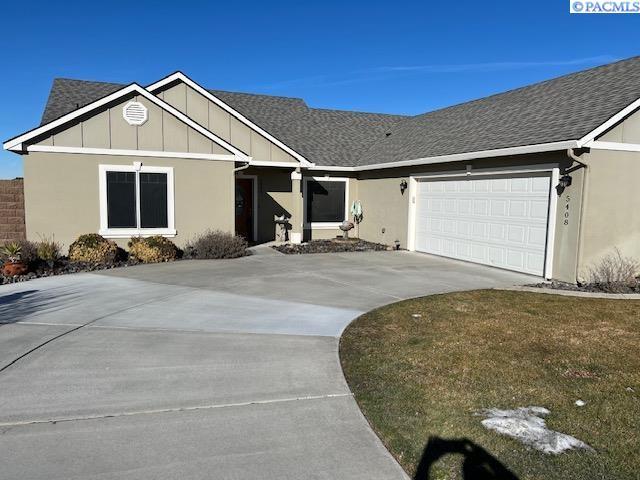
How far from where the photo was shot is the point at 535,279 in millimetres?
10773

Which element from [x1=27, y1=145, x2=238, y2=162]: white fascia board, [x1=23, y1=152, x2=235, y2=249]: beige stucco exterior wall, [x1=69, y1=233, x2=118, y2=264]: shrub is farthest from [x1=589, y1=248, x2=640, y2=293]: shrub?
[x1=69, y1=233, x2=118, y2=264]: shrub

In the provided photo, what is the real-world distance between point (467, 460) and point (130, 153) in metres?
12.4

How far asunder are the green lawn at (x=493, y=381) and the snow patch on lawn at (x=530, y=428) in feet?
0.27

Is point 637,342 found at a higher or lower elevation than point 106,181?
lower

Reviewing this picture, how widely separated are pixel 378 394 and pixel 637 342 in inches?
156

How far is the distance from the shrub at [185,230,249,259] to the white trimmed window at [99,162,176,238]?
32.5 inches

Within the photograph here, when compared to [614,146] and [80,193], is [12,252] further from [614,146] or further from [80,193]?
[614,146]

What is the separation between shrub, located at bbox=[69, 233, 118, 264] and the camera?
39.1 ft

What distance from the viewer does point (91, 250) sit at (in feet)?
39.1

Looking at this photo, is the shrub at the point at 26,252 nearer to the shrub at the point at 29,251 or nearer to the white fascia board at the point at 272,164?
the shrub at the point at 29,251

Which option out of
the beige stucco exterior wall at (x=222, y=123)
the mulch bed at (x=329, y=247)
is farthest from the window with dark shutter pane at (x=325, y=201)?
the beige stucco exterior wall at (x=222, y=123)

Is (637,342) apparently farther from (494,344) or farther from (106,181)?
(106,181)

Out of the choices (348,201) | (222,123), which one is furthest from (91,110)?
(348,201)

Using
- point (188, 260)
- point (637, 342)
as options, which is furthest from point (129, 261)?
point (637, 342)
